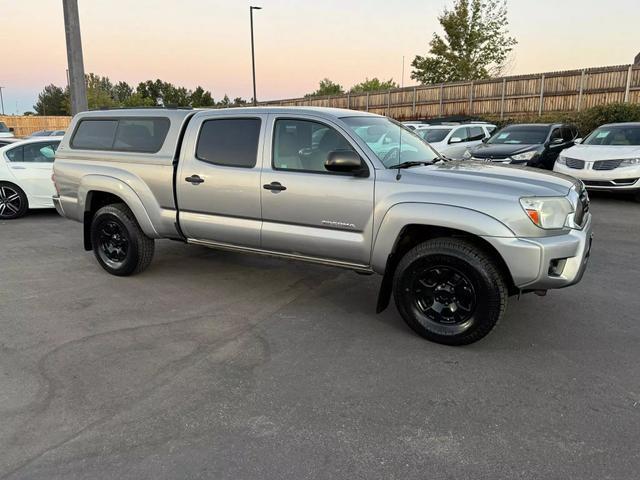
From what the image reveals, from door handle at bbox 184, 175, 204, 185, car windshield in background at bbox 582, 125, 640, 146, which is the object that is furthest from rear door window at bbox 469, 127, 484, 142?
door handle at bbox 184, 175, 204, 185

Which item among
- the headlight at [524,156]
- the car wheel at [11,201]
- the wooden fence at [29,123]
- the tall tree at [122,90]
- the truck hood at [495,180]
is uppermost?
the tall tree at [122,90]

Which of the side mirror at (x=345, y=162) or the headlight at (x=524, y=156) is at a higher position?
the side mirror at (x=345, y=162)

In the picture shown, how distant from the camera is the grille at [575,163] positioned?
1046 cm

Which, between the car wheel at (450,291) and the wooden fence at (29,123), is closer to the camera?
the car wheel at (450,291)

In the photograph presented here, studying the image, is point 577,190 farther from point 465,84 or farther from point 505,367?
point 465,84

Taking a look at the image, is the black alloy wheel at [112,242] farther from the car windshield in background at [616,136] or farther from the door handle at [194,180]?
the car windshield in background at [616,136]

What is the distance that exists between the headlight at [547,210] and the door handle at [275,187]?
6.67 ft

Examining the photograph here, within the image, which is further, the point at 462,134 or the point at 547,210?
the point at 462,134

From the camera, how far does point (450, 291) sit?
399 centimetres

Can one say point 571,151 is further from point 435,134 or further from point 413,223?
point 413,223

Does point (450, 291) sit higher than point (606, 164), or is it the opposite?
point (606, 164)

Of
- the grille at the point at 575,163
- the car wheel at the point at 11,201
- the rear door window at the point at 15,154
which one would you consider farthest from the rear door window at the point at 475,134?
the car wheel at the point at 11,201

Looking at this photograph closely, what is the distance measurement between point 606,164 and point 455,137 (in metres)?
5.65

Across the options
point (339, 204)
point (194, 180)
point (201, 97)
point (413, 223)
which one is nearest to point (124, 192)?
point (194, 180)
